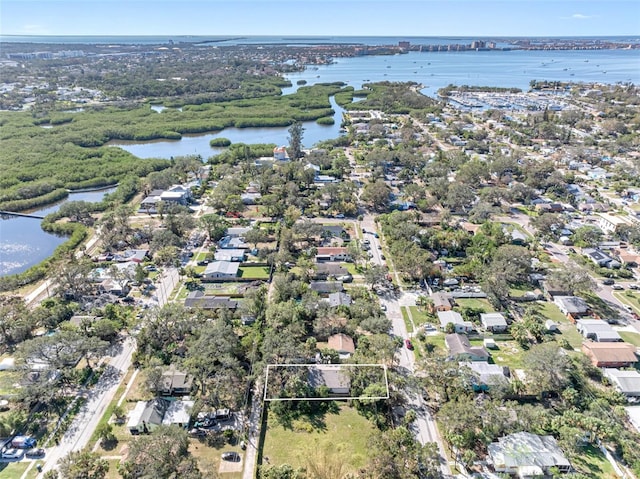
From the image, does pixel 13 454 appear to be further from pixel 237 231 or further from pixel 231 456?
pixel 237 231

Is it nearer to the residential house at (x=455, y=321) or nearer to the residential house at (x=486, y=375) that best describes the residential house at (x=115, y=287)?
the residential house at (x=455, y=321)

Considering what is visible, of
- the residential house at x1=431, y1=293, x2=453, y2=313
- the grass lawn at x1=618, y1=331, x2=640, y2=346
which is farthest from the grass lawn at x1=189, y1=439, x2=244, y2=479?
the grass lawn at x1=618, y1=331, x2=640, y2=346

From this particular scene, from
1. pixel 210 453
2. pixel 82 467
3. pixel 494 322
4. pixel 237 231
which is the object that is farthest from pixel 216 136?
pixel 82 467

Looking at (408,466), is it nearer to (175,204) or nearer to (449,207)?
(449,207)

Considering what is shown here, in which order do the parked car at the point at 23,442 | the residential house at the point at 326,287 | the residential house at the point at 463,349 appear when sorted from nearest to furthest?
1. the parked car at the point at 23,442
2. the residential house at the point at 463,349
3. the residential house at the point at 326,287

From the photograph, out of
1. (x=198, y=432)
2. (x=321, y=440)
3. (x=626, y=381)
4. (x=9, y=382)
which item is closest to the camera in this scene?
(x=321, y=440)

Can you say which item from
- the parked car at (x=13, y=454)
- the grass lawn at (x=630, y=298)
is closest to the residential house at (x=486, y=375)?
the grass lawn at (x=630, y=298)
